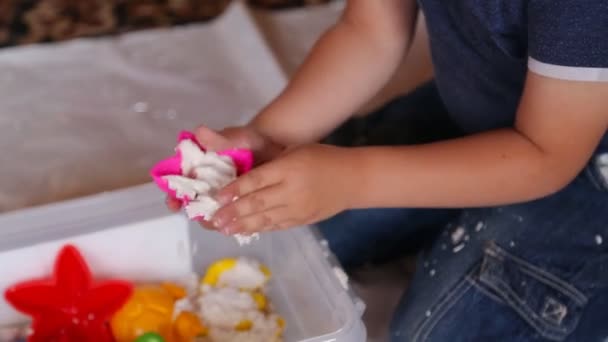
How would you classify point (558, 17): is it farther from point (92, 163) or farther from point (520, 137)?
point (92, 163)

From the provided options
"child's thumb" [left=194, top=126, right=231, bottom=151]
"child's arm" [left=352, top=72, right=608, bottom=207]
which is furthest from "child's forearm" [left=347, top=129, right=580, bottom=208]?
"child's thumb" [left=194, top=126, right=231, bottom=151]

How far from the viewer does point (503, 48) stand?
0.64 meters

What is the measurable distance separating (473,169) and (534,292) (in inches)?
4.6

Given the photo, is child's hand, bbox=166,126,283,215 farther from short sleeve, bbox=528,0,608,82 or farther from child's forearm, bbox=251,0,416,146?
short sleeve, bbox=528,0,608,82

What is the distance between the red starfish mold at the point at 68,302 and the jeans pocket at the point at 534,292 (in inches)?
13.1

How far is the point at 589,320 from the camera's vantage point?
2.05 feet

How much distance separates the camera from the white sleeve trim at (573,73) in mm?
542

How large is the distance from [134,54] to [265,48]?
0.64 ft

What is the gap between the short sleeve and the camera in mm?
534

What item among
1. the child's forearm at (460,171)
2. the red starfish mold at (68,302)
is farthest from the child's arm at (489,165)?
the red starfish mold at (68,302)

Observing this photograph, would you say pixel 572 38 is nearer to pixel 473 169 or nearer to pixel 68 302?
pixel 473 169

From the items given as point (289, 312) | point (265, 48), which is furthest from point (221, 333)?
point (265, 48)

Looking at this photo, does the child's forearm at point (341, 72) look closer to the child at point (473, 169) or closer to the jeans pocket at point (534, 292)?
the child at point (473, 169)

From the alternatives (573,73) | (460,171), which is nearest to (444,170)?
(460,171)
